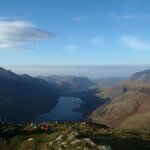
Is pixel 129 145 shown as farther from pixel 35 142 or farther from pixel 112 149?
pixel 35 142

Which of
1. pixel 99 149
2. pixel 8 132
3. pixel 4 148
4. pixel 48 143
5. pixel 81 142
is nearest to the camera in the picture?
pixel 99 149

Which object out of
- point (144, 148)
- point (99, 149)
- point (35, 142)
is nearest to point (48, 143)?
point (35, 142)

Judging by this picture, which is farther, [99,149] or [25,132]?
[25,132]

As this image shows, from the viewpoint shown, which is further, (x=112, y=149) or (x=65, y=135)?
(x=65, y=135)

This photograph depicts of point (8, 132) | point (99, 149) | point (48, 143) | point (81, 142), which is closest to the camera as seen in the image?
point (99, 149)

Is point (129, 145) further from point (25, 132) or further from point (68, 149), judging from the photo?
point (25, 132)

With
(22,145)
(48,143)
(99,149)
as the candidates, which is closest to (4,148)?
(22,145)

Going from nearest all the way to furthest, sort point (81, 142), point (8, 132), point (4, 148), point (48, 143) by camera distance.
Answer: point (81, 142), point (48, 143), point (4, 148), point (8, 132)

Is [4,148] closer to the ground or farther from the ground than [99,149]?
closer to the ground

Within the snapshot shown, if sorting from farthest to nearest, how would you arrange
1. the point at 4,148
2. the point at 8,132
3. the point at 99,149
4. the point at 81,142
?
the point at 8,132 → the point at 4,148 → the point at 81,142 → the point at 99,149
